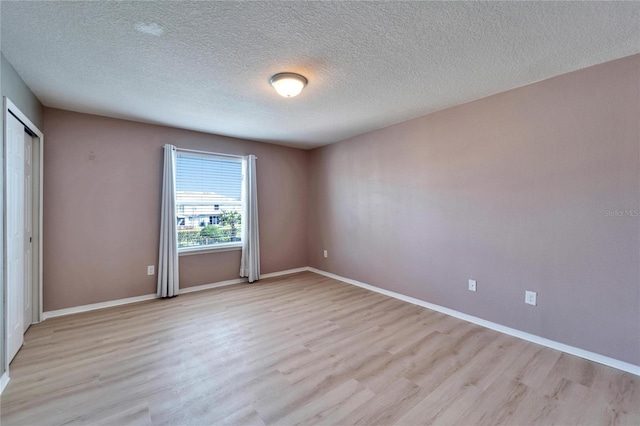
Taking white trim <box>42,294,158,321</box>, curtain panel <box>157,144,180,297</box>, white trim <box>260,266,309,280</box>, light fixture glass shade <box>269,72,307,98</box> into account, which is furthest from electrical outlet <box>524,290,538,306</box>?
white trim <box>42,294,158,321</box>

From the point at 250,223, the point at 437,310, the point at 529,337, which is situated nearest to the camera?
the point at 529,337

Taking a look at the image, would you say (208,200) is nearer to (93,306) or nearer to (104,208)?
(104,208)

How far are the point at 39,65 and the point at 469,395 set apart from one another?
4215 mm

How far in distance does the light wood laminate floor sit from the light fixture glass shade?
2.38 meters

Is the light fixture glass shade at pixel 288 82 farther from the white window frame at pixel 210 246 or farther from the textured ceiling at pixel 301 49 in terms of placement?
the white window frame at pixel 210 246

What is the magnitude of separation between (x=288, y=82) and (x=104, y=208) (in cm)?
297

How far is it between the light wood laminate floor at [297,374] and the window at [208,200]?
4.53 ft

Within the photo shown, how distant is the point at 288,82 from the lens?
7.79ft

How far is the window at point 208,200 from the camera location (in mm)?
4121

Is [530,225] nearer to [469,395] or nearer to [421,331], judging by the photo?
[421,331]

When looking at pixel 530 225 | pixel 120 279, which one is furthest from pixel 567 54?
pixel 120 279

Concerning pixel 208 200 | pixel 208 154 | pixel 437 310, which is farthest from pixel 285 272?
pixel 437 310

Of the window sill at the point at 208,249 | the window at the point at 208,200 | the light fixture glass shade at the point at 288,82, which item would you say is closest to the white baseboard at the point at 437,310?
the window sill at the point at 208,249

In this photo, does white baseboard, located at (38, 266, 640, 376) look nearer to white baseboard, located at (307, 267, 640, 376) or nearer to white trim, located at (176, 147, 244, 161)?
white baseboard, located at (307, 267, 640, 376)
